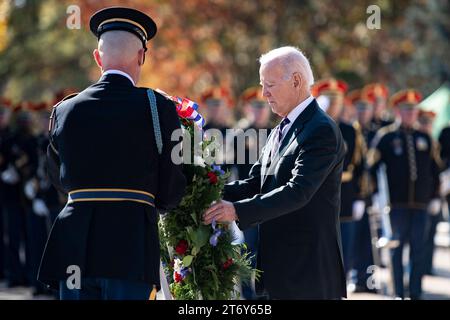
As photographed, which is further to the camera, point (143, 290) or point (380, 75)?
point (380, 75)

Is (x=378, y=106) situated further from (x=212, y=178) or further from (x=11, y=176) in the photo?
(x=212, y=178)

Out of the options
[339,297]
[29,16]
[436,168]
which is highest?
[29,16]

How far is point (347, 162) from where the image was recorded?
→ 11.2 meters

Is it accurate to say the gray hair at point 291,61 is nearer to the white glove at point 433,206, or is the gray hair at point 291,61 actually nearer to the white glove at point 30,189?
the white glove at point 30,189

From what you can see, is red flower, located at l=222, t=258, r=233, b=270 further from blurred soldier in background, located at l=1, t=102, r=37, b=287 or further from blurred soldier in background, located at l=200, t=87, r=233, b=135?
blurred soldier in background, located at l=200, t=87, r=233, b=135

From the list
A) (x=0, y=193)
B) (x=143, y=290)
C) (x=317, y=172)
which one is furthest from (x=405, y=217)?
(x=143, y=290)

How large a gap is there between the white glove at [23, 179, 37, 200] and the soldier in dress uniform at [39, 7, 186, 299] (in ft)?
22.5

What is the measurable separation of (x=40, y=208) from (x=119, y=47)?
693cm

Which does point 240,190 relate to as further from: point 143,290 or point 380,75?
point 380,75

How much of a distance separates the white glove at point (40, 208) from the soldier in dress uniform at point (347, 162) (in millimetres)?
3508

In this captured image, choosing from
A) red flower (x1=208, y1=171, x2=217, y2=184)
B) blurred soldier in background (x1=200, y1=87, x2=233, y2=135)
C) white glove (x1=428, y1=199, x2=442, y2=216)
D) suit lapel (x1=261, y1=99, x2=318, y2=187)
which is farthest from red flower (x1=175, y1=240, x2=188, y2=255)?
blurred soldier in background (x1=200, y1=87, x2=233, y2=135)

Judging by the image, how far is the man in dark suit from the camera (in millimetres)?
5324

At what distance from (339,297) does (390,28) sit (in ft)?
66.2

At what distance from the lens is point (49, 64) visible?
30.3 meters
